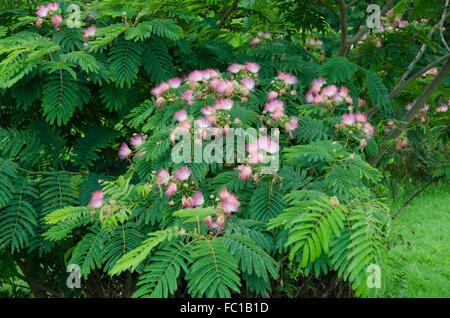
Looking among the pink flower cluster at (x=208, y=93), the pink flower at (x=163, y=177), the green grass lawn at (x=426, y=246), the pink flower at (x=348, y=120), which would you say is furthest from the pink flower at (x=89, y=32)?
the green grass lawn at (x=426, y=246)

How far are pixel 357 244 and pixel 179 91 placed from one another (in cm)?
111

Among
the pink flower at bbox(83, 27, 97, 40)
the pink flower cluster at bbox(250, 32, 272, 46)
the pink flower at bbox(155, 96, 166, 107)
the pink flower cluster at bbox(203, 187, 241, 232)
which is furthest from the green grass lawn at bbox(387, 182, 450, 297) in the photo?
the pink flower at bbox(83, 27, 97, 40)

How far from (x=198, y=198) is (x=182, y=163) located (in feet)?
0.53

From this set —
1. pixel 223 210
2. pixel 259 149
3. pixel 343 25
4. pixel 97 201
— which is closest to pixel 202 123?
pixel 259 149

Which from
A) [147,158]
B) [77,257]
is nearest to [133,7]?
[147,158]

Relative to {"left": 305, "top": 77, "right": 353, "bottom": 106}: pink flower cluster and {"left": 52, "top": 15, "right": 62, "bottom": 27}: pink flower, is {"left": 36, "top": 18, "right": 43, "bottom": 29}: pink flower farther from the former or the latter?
{"left": 305, "top": 77, "right": 353, "bottom": 106}: pink flower cluster

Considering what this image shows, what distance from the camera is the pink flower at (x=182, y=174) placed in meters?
1.60

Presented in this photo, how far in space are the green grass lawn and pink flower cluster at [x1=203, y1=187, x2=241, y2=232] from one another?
1.79 meters

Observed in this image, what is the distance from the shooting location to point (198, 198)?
1.62 metres

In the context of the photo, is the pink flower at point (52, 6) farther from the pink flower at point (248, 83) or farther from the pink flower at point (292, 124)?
the pink flower at point (292, 124)

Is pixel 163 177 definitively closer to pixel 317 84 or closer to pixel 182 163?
pixel 182 163

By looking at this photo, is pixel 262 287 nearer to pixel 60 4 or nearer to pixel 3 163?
pixel 3 163

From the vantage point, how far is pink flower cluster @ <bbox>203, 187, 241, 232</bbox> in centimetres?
152

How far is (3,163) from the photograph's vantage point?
1.94 metres
